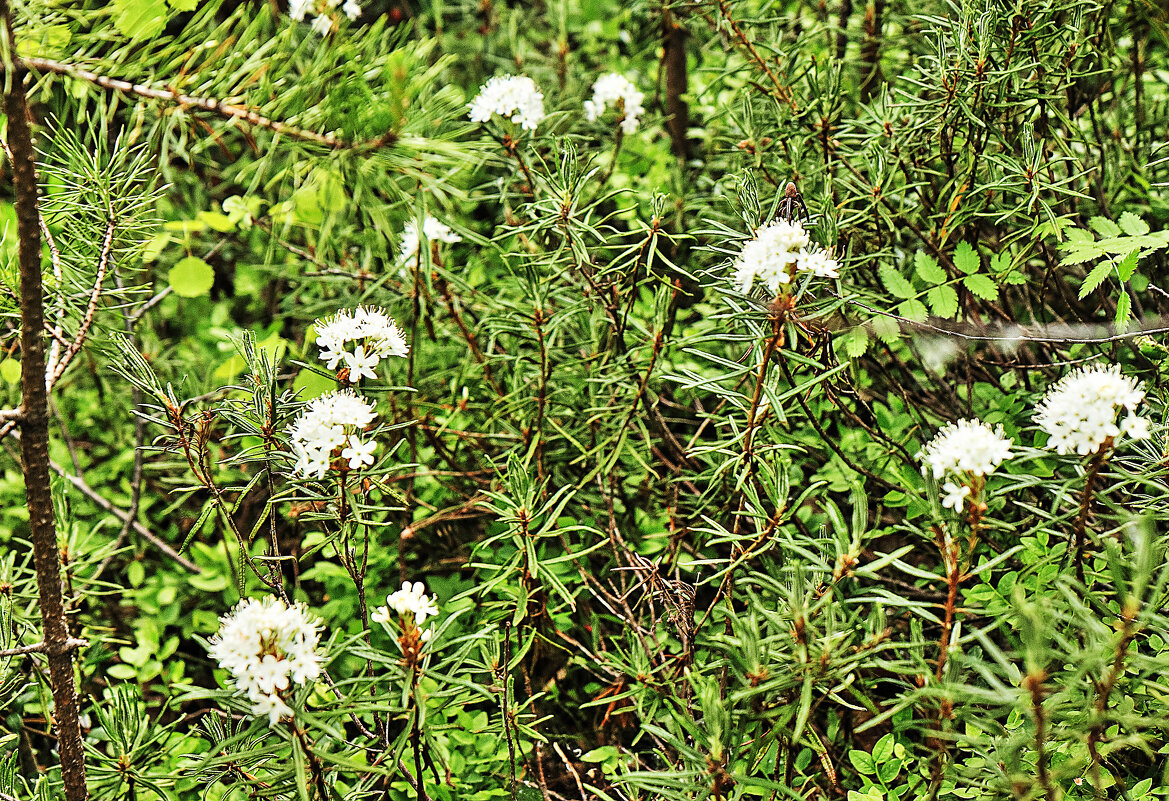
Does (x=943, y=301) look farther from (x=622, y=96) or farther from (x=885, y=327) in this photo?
(x=622, y=96)

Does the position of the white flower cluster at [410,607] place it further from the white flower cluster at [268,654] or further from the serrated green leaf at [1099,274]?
the serrated green leaf at [1099,274]

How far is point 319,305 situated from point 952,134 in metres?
1.55

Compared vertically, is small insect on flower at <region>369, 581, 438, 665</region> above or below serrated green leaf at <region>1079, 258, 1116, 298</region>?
below

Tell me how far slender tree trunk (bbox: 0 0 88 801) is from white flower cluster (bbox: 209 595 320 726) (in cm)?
26

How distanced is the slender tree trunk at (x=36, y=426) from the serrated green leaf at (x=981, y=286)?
1406 millimetres

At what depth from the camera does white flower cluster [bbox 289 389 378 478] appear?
1.12 metres

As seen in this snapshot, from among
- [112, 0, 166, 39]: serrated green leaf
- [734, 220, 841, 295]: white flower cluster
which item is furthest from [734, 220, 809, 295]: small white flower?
[112, 0, 166, 39]: serrated green leaf

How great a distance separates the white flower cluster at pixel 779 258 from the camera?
44.4 inches

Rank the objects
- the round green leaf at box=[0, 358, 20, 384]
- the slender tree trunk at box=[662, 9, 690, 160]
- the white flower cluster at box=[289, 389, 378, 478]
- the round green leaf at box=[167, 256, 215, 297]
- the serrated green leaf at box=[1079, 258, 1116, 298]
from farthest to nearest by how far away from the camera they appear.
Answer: the slender tree trunk at box=[662, 9, 690, 160], the round green leaf at box=[167, 256, 215, 297], the round green leaf at box=[0, 358, 20, 384], the serrated green leaf at box=[1079, 258, 1116, 298], the white flower cluster at box=[289, 389, 378, 478]

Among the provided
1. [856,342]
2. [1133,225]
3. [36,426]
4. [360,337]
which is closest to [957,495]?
[856,342]

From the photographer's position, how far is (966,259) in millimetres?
1537

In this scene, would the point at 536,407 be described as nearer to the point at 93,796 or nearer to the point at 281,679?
the point at 281,679

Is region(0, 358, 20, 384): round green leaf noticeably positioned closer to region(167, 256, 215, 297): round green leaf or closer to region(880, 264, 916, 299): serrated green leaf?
region(167, 256, 215, 297): round green leaf

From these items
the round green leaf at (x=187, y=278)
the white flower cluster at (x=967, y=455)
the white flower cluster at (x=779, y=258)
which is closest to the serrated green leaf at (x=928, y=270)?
the white flower cluster at (x=779, y=258)
